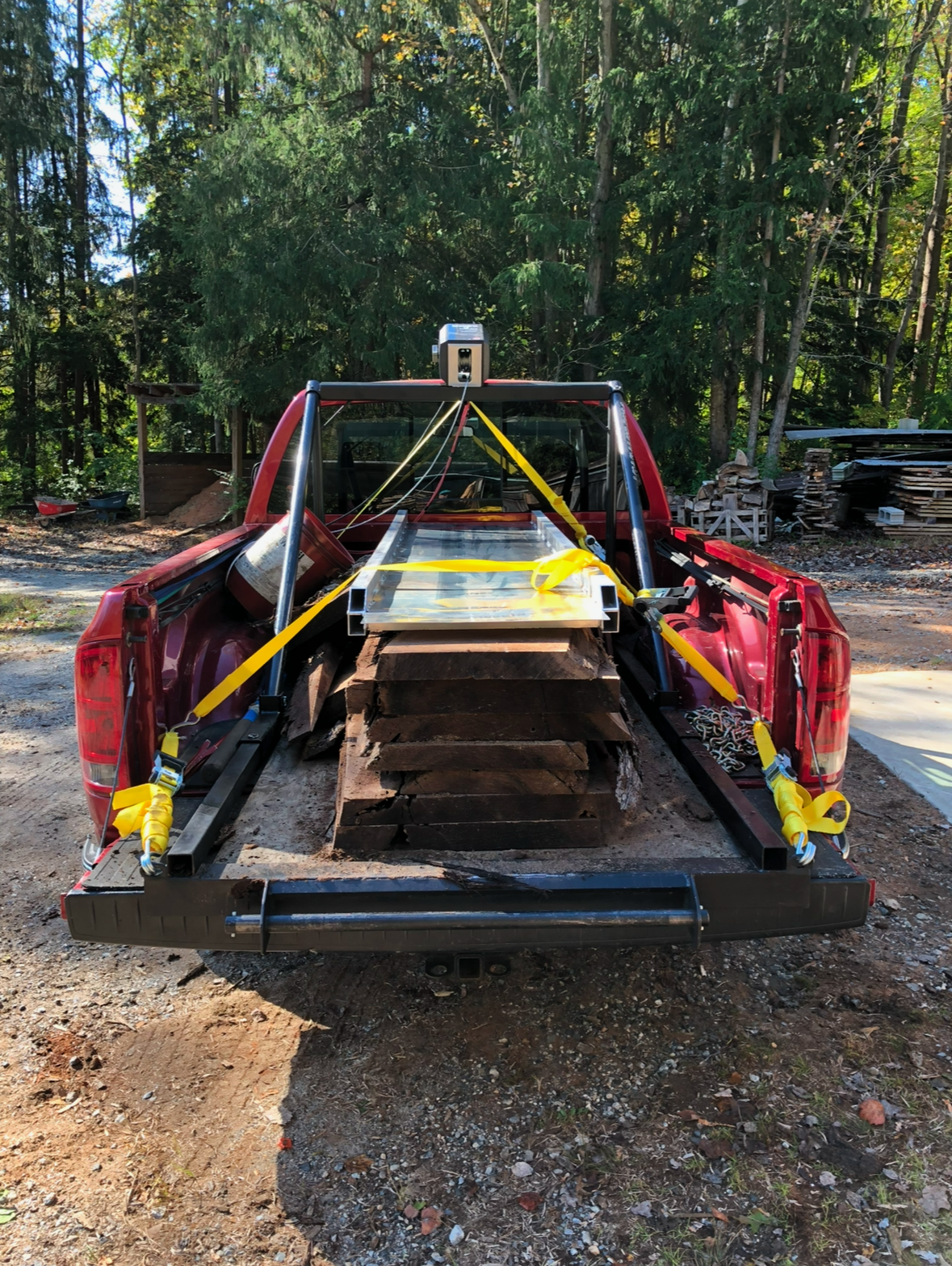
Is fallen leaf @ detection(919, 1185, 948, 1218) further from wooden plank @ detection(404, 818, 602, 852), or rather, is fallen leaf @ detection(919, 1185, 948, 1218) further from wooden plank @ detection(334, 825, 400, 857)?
wooden plank @ detection(334, 825, 400, 857)

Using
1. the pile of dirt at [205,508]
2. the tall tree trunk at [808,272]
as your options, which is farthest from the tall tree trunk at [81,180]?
the tall tree trunk at [808,272]

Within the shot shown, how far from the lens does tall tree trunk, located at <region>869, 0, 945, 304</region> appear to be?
1666 centimetres

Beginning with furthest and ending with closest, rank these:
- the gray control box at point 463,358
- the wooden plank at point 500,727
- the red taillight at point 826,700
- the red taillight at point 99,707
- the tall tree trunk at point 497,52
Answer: the tall tree trunk at point 497,52 → the gray control box at point 463,358 → the red taillight at point 826,700 → the red taillight at point 99,707 → the wooden plank at point 500,727

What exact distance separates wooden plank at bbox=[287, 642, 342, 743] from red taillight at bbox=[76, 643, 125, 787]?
575mm

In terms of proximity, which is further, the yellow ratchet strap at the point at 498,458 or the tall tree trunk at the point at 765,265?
the tall tree trunk at the point at 765,265

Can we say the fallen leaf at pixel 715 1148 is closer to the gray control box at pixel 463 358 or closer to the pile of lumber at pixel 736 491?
the gray control box at pixel 463 358

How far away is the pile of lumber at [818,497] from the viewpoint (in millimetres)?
14906

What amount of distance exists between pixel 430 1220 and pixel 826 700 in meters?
1.80

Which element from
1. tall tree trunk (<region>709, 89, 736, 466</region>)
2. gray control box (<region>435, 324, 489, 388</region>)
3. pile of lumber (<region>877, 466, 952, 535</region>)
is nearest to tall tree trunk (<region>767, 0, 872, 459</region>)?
tall tree trunk (<region>709, 89, 736, 466</region>)

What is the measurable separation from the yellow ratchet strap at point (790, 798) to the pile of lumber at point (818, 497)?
42.8 feet

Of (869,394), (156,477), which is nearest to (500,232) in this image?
(156,477)

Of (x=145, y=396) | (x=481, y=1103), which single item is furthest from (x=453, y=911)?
(x=145, y=396)

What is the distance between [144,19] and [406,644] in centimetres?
2519

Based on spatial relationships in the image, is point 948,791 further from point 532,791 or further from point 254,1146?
point 254,1146
